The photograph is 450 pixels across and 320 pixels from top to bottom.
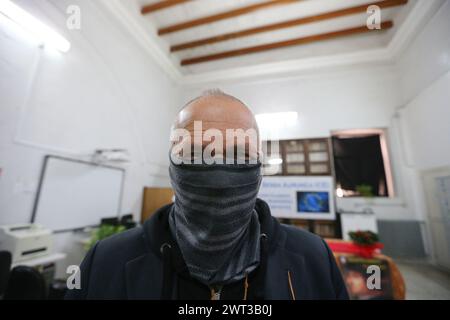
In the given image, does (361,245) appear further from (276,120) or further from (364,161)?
(276,120)

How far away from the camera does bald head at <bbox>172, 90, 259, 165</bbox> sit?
0.36 metres

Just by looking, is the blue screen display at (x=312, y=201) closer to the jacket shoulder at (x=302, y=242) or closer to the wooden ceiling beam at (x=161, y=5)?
the jacket shoulder at (x=302, y=242)

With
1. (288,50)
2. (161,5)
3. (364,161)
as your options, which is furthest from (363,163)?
(161,5)

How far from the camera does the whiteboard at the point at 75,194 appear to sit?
1600mm

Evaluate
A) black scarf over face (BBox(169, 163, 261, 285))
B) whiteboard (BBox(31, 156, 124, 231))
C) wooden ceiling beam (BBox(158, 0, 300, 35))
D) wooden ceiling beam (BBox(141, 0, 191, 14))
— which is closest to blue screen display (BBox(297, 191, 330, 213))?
black scarf over face (BBox(169, 163, 261, 285))

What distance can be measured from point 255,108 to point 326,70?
46cm

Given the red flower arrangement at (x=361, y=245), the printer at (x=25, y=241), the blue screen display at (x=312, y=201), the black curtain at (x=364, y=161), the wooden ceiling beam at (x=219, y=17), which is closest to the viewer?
the blue screen display at (x=312, y=201)

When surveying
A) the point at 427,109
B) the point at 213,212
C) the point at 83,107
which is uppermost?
the point at 83,107

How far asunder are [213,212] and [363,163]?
54 centimetres

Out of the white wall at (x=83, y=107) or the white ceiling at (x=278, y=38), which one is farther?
the white wall at (x=83, y=107)

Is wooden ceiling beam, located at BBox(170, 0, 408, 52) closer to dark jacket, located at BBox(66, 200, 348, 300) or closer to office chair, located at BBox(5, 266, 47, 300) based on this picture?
dark jacket, located at BBox(66, 200, 348, 300)

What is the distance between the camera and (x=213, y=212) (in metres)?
0.39

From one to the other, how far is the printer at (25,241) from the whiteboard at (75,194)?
19 cm

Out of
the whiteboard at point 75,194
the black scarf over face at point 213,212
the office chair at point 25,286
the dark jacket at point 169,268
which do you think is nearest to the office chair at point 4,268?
the office chair at point 25,286
